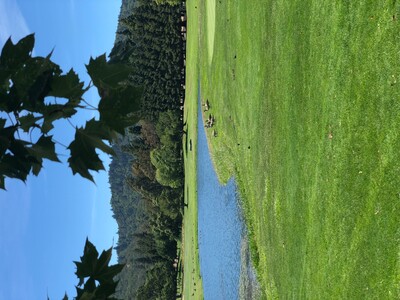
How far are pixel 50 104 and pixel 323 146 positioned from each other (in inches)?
435

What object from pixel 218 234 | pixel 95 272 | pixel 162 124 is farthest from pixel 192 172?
pixel 95 272

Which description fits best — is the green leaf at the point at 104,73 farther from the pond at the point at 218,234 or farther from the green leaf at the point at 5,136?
the pond at the point at 218,234

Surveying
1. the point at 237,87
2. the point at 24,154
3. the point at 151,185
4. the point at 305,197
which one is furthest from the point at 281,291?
the point at 151,185

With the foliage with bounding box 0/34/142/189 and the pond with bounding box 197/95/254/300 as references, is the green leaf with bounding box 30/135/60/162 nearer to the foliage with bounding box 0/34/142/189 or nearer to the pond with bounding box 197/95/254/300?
the foliage with bounding box 0/34/142/189

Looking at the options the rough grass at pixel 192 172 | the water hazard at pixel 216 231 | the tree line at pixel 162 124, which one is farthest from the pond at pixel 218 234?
the tree line at pixel 162 124

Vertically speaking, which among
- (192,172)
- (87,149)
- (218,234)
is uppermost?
(192,172)

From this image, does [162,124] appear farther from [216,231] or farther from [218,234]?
[218,234]

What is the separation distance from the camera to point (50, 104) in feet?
11.4

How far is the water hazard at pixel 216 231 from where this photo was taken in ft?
95.8

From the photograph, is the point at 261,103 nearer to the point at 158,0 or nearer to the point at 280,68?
the point at 280,68

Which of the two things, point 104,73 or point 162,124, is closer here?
point 104,73

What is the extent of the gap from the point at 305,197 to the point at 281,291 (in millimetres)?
4241

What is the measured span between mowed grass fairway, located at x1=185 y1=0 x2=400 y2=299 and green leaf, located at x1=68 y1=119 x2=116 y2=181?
773 cm

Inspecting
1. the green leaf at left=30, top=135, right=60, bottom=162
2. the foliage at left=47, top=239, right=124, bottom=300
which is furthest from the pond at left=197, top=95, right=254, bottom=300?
the green leaf at left=30, top=135, right=60, bottom=162
